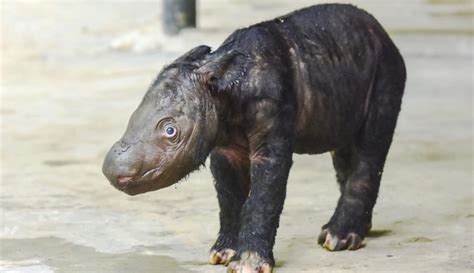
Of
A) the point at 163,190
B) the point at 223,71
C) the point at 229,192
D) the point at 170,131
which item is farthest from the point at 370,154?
the point at 163,190

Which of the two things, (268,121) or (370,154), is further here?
(370,154)

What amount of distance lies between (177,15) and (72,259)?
762 cm

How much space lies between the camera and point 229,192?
5.72 metres

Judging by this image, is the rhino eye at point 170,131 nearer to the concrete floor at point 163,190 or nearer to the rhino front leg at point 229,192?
the rhino front leg at point 229,192

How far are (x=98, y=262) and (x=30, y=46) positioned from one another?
8571 millimetres

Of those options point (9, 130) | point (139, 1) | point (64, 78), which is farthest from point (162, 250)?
point (139, 1)

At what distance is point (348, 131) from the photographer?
600cm

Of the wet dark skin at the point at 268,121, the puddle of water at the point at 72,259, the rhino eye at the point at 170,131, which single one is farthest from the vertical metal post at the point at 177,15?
the rhino eye at the point at 170,131

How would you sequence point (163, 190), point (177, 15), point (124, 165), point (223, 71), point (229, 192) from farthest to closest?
point (177, 15), point (163, 190), point (229, 192), point (223, 71), point (124, 165)

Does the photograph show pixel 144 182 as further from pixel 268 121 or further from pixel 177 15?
pixel 177 15

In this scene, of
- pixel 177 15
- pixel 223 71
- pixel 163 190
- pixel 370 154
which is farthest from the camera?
pixel 177 15

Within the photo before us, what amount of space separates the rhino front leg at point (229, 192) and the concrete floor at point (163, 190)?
0.10 metres

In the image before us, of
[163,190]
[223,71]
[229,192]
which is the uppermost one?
[223,71]

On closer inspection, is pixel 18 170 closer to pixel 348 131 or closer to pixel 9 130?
pixel 9 130
